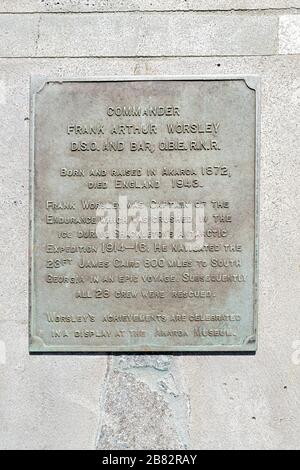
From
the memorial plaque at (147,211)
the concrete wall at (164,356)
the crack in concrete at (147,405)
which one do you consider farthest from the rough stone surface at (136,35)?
the crack in concrete at (147,405)

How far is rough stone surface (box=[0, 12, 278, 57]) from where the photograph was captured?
9.92 ft

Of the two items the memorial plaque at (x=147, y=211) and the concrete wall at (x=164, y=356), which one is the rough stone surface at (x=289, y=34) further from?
the memorial plaque at (x=147, y=211)

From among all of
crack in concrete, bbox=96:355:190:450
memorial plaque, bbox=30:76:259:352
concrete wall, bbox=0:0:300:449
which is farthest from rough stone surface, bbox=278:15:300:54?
crack in concrete, bbox=96:355:190:450

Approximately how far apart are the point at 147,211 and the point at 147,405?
3.53ft

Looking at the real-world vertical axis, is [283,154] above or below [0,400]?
above

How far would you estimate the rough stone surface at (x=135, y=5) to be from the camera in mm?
3031

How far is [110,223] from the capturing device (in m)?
2.99

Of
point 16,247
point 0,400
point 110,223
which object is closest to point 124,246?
point 110,223

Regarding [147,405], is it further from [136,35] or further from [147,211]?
[136,35]

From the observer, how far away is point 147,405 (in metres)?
3.04

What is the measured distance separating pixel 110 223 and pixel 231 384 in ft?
3.67

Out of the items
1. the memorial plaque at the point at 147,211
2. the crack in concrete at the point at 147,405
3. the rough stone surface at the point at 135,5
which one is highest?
the rough stone surface at the point at 135,5
